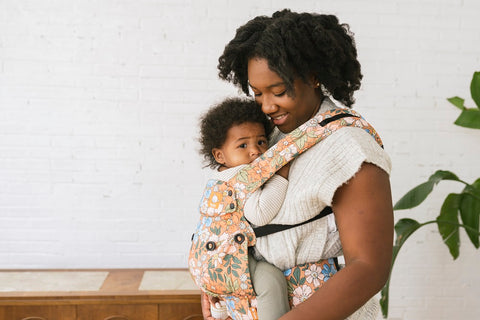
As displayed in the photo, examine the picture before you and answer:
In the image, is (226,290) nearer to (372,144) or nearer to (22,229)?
(372,144)

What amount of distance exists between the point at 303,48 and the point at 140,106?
1.99 metres

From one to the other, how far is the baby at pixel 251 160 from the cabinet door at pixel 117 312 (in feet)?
4.09

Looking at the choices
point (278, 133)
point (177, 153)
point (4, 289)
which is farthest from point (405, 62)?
point (4, 289)

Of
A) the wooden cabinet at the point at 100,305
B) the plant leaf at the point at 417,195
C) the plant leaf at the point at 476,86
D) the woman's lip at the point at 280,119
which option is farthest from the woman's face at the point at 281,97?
the plant leaf at the point at 476,86

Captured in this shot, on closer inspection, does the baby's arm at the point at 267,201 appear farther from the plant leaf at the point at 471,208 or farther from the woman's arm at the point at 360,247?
the plant leaf at the point at 471,208

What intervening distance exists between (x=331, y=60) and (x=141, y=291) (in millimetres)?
1849

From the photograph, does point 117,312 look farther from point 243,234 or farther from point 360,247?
point 360,247

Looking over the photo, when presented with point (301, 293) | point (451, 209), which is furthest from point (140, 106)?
point (301, 293)

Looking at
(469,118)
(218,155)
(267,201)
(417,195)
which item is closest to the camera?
(267,201)

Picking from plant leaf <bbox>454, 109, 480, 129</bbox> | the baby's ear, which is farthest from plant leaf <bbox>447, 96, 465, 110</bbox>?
the baby's ear

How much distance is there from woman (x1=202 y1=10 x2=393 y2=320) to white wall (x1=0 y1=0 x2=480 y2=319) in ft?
5.62

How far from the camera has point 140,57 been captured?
3094 mm

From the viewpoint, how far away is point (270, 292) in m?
1.27

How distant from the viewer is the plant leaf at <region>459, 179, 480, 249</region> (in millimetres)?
→ 2779
